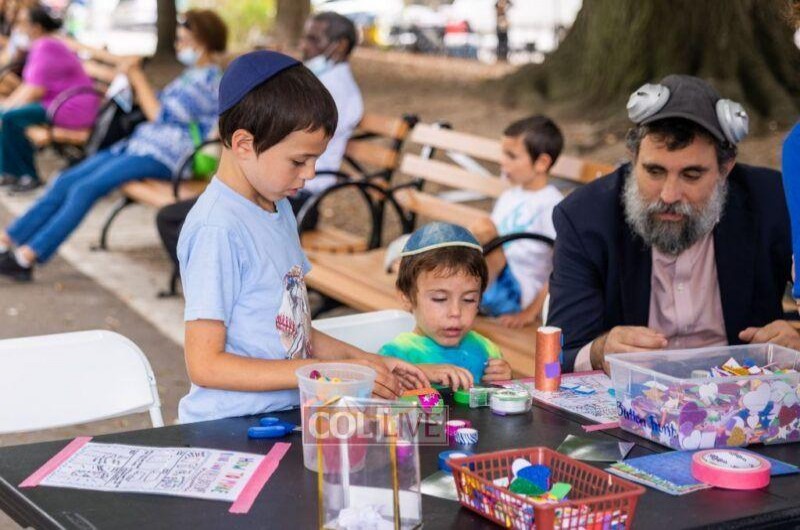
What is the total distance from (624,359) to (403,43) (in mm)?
28325

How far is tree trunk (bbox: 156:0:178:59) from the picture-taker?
797 inches

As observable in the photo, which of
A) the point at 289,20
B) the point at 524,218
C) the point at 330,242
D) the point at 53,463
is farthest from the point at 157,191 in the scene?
the point at 289,20

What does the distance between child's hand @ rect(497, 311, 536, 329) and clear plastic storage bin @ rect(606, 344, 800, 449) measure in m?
2.51

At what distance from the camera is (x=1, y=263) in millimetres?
8617

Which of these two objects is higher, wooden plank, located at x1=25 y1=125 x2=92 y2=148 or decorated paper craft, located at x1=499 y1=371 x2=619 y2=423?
wooden plank, located at x1=25 y1=125 x2=92 y2=148

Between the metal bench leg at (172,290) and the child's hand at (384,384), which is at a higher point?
the child's hand at (384,384)

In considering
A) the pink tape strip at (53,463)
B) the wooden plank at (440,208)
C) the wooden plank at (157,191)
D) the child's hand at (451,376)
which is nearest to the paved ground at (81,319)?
the wooden plank at (157,191)

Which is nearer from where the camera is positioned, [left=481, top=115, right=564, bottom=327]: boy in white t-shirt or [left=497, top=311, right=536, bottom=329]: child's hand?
[left=497, top=311, right=536, bottom=329]: child's hand

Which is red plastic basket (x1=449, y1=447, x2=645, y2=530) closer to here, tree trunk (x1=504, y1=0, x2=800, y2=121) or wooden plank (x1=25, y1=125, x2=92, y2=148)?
tree trunk (x1=504, y1=0, x2=800, y2=121)

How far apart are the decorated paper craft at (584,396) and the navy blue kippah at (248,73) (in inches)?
40.3

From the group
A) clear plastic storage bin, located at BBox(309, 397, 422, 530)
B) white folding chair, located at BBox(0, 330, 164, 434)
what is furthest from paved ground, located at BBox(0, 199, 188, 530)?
clear plastic storage bin, located at BBox(309, 397, 422, 530)

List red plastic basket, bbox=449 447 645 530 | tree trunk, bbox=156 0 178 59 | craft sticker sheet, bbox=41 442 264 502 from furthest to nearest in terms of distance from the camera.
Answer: tree trunk, bbox=156 0 178 59 → craft sticker sheet, bbox=41 442 264 502 → red plastic basket, bbox=449 447 645 530

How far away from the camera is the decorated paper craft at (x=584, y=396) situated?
3.17m

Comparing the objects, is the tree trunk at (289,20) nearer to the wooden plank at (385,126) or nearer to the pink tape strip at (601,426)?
the wooden plank at (385,126)
